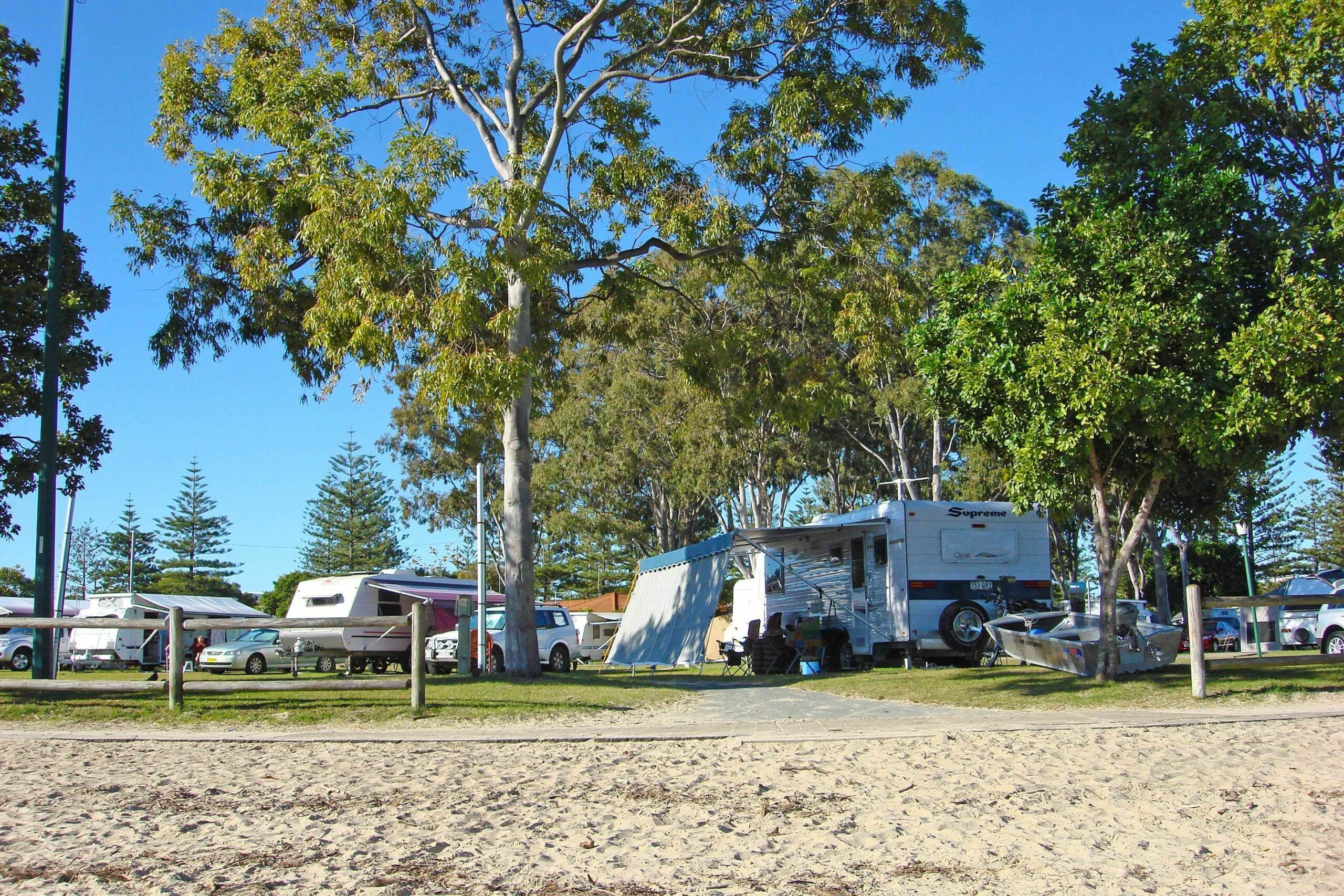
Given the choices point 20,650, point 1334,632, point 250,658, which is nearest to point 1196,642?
point 1334,632

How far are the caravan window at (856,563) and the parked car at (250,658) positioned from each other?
1279cm

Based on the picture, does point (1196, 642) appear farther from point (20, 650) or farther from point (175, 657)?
point (20, 650)

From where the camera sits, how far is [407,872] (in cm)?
506

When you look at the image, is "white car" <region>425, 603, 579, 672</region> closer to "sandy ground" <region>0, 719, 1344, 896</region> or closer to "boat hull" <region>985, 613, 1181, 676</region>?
"boat hull" <region>985, 613, 1181, 676</region>

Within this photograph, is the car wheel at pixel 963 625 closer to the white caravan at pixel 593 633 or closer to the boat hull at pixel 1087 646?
the boat hull at pixel 1087 646

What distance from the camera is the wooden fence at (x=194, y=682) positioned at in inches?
450

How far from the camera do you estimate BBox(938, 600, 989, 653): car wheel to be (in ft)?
56.2

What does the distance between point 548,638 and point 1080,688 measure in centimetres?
1316

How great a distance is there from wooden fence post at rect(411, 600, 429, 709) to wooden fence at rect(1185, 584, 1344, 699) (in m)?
7.77

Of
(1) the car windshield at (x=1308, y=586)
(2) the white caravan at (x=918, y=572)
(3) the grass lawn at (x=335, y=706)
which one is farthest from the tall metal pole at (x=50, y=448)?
(1) the car windshield at (x=1308, y=586)

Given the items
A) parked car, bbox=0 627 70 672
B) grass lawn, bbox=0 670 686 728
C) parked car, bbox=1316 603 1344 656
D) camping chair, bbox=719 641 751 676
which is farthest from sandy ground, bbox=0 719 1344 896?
parked car, bbox=0 627 70 672

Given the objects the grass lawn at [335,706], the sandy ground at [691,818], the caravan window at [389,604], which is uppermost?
the caravan window at [389,604]

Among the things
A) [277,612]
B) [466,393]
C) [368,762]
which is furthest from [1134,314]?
[277,612]

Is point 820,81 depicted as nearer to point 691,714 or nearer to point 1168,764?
point 691,714
